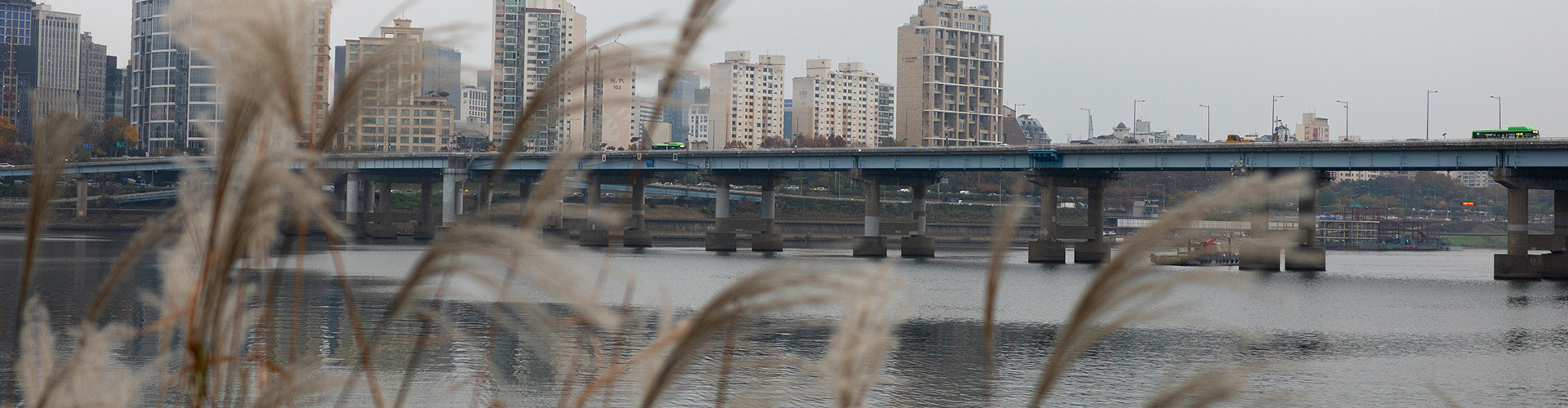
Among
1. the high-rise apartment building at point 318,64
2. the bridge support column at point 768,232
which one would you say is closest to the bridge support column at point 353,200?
the bridge support column at point 768,232

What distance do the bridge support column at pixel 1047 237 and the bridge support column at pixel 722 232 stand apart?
88.5 ft

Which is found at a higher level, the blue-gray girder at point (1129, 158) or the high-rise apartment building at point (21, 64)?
the high-rise apartment building at point (21, 64)

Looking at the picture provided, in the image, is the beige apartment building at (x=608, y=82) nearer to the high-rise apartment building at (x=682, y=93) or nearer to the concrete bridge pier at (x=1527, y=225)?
the high-rise apartment building at (x=682, y=93)

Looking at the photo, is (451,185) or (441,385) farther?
(451,185)

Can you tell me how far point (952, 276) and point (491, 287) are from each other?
62570 millimetres

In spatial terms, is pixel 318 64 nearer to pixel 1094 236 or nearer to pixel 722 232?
pixel 1094 236

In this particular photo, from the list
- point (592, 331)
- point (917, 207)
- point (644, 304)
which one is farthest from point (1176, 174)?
point (592, 331)

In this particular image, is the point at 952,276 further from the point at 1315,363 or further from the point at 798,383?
the point at 798,383

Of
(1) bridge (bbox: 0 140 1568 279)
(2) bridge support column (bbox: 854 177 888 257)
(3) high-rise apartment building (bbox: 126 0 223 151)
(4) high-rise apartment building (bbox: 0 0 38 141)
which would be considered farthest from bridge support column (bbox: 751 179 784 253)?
(3) high-rise apartment building (bbox: 126 0 223 151)

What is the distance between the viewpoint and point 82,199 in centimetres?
Answer: 10912

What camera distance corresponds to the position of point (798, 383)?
23500 mm

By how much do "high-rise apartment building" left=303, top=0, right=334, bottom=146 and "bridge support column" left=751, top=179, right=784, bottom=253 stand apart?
9501 cm

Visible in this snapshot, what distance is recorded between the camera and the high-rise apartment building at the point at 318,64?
3.96 meters

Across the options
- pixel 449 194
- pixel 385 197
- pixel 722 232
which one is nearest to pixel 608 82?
pixel 722 232
